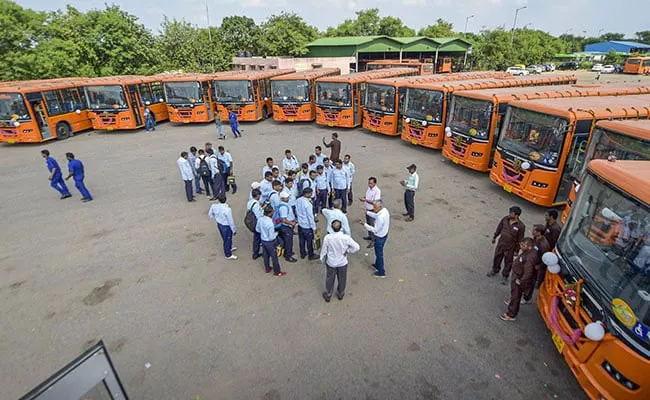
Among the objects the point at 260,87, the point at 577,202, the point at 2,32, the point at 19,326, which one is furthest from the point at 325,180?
the point at 2,32

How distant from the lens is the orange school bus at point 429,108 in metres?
12.1

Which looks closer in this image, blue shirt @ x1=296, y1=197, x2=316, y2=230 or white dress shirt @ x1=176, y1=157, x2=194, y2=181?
blue shirt @ x1=296, y1=197, x2=316, y2=230

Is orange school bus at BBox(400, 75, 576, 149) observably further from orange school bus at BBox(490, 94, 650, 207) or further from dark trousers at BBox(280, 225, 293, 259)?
dark trousers at BBox(280, 225, 293, 259)

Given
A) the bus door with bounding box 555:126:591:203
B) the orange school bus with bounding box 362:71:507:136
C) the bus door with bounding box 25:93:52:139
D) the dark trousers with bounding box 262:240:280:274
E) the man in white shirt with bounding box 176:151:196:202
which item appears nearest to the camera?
the dark trousers with bounding box 262:240:280:274

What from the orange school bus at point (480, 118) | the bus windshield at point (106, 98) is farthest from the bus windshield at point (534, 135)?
the bus windshield at point (106, 98)

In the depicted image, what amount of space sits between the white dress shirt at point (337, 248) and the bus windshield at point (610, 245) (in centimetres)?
262

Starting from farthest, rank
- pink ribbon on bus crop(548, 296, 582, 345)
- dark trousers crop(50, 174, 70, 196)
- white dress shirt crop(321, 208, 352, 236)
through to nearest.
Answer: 1. dark trousers crop(50, 174, 70, 196)
2. white dress shirt crop(321, 208, 352, 236)
3. pink ribbon on bus crop(548, 296, 582, 345)

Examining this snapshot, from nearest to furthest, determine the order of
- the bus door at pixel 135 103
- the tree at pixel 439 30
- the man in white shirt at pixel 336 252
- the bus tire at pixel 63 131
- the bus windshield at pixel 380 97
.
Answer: the man in white shirt at pixel 336 252 → the bus windshield at pixel 380 97 → the bus tire at pixel 63 131 → the bus door at pixel 135 103 → the tree at pixel 439 30

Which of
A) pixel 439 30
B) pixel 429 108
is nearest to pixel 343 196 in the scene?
pixel 429 108

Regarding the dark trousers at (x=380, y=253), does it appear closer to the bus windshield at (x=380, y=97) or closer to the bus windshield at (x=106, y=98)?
the bus windshield at (x=380, y=97)

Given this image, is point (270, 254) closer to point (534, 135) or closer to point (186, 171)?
point (186, 171)

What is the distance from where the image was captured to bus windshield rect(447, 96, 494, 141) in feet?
32.5

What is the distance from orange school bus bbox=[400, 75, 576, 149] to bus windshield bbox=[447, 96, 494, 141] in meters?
1.02

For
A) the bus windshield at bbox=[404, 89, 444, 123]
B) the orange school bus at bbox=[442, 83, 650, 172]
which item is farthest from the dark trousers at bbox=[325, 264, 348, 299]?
the bus windshield at bbox=[404, 89, 444, 123]
